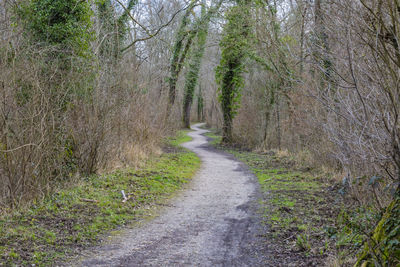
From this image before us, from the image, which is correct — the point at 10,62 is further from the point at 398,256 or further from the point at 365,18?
the point at 398,256

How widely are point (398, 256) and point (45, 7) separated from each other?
9608 mm

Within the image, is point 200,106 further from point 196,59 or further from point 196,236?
point 196,236

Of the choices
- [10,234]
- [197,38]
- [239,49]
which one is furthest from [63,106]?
[197,38]

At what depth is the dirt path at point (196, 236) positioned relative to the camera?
202 inches

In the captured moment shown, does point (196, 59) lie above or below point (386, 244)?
above

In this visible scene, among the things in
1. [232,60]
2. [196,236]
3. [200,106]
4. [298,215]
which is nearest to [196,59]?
[232,60]

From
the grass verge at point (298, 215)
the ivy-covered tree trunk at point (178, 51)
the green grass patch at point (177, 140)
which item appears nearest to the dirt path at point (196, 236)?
the grass verge at point (298, 215)

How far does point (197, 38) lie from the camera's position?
83.7 feet

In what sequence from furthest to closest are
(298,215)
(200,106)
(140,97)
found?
1. (200,106)
2. (140,97)
3. (298,215)

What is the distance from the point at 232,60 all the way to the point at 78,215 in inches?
655

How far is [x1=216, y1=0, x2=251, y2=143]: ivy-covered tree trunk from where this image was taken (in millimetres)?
19438

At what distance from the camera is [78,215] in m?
6.64

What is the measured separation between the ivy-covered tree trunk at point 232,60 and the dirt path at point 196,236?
11856 millimetres

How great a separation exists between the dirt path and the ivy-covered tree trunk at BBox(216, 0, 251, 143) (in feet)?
38.9
